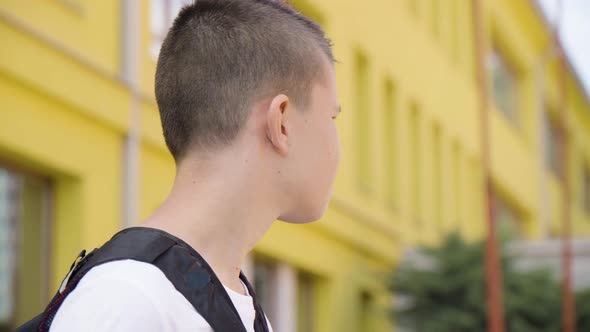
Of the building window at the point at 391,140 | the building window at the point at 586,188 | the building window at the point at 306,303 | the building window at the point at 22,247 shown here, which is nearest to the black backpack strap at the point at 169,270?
the building window at the point at 22,247

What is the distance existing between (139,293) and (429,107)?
959 inches

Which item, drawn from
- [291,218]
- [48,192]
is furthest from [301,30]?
[48,192]

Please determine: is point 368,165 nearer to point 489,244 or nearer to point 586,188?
point 489,244

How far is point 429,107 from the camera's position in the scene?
84.7 feet

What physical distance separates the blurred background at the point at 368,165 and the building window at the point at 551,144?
0.26 m

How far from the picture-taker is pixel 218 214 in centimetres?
183

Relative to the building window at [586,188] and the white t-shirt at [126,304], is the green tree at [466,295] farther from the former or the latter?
the building window at [586,188]

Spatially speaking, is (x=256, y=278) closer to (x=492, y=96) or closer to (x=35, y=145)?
(x=35, y=145)

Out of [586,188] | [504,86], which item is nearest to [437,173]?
[504,86]

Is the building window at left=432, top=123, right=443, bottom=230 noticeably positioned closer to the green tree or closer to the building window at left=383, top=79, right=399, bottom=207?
the building window at left=383, top=79, right=399, bottom=207

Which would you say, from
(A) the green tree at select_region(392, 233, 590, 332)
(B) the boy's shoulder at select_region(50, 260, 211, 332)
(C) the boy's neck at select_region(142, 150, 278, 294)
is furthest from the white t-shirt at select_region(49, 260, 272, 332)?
(A) the green tree at select_region(392, 233, 590, 332)

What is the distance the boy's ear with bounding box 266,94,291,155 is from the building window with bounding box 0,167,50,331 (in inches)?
333

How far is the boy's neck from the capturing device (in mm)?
1795

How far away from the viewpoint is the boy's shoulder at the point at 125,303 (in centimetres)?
158
